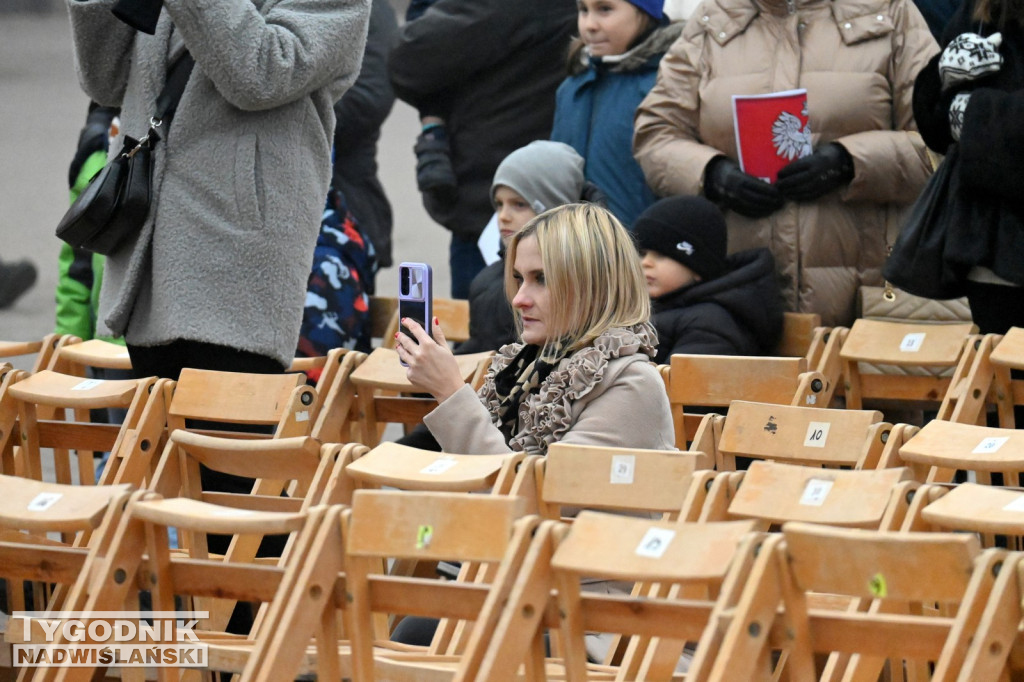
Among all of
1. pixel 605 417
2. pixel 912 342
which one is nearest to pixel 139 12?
pixel 605 417

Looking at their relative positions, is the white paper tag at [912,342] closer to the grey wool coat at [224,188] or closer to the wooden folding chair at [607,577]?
the grey wool coat at [224,188]

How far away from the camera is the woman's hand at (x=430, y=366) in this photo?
3.39 m

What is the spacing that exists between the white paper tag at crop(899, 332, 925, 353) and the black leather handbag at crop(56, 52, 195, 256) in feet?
6.46

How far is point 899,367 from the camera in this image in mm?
4520

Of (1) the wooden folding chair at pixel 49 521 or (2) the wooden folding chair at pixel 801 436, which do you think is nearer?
(1) the wooden folding chair at pixel 49 521

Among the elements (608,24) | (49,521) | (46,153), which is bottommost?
(46,153)

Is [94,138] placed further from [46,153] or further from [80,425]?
[46,153]

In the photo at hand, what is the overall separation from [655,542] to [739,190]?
7.67 feet

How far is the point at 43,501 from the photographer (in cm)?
289

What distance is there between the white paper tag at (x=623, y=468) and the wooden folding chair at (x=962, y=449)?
22.8 inches

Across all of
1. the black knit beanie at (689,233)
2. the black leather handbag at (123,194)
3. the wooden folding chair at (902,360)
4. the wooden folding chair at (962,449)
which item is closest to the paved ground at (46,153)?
the black knit beanie at (689,233)

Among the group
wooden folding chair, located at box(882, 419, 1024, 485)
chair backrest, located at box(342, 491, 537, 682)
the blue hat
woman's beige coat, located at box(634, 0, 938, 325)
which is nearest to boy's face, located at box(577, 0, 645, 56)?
the blue hat

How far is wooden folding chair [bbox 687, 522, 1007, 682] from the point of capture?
2.29m

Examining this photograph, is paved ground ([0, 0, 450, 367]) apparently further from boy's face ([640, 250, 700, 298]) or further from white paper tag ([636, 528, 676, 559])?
white paper tag ([636, 528, 676, 559])
